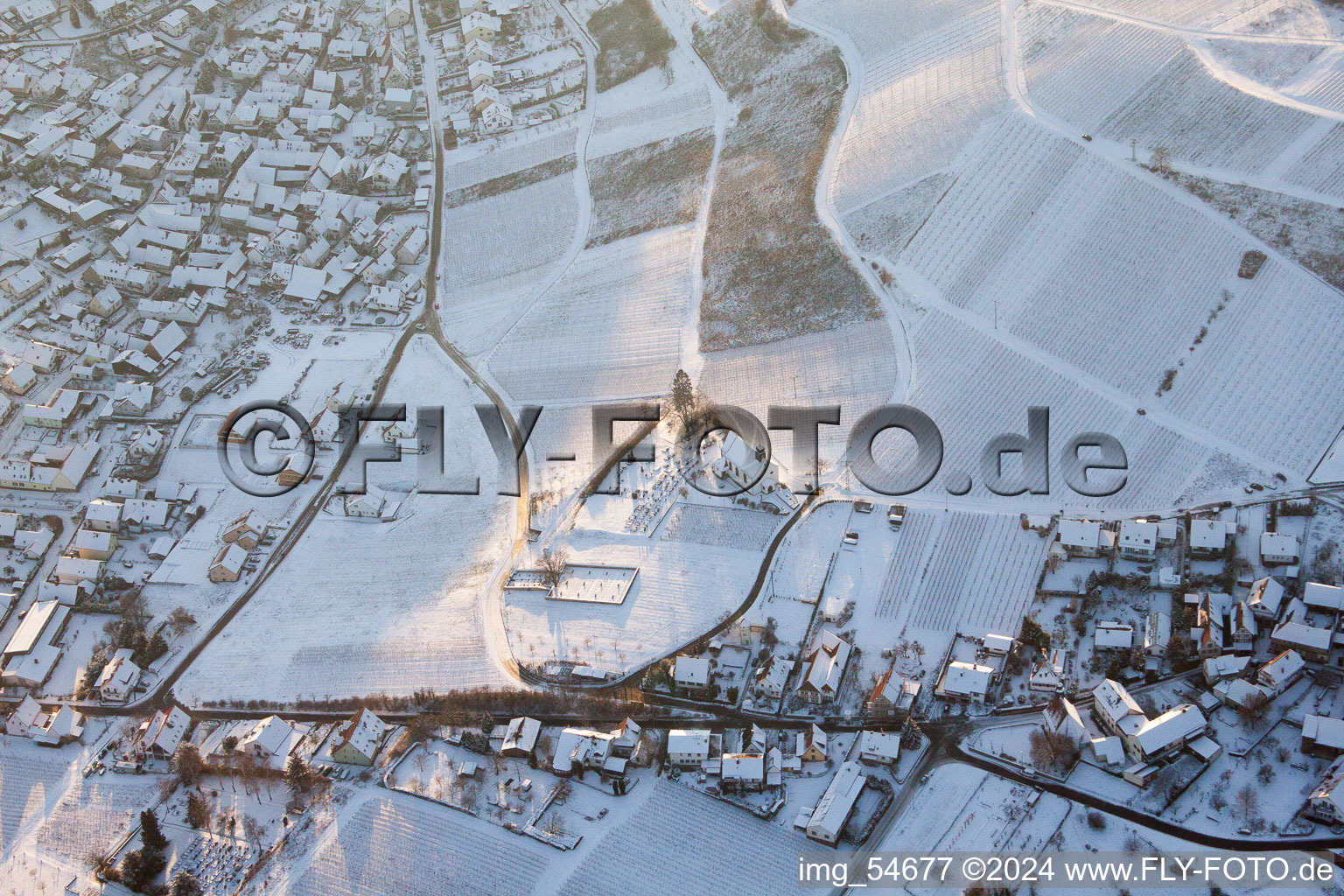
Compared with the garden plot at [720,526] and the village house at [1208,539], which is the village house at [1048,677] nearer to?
the village house at [1208,539]

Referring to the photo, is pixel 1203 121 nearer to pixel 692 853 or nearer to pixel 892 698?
pixel 892 698

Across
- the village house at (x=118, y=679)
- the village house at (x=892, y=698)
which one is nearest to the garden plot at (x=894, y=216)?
the village house at (x=892, y=698)

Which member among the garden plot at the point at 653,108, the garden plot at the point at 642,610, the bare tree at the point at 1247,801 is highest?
the garden plot at the point at 653,108

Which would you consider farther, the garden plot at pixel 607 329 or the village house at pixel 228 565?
the garden plot at pixel 607 329

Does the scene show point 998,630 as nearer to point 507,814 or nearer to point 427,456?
point 507,814

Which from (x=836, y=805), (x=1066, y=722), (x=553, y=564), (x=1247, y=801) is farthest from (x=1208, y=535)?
(x=553, y=564)

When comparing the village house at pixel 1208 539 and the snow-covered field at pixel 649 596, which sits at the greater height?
the snow-covered field at pixel 649 596

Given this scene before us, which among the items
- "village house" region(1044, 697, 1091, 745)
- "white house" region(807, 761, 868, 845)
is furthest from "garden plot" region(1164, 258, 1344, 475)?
"white house" region(807, 761, 868, 845)
